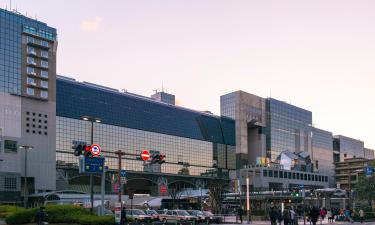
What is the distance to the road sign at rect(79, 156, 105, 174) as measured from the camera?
4503 centimetres

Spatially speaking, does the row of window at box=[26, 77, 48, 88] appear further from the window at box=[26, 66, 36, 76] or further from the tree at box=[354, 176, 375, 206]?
the tree at box=[354, 176, 375, 206]

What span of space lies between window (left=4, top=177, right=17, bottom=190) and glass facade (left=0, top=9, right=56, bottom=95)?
20.5 meters

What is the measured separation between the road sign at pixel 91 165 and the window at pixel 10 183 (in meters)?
82.0

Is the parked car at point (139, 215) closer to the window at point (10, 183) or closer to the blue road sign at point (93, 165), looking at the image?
the blue road sign at point (93, 165)

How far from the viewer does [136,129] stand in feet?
557

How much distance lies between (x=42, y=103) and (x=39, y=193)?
22.5 meters

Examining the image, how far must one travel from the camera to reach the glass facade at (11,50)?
4769 inches

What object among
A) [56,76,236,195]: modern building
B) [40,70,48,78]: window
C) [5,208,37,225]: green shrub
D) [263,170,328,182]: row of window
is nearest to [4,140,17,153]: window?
[40,70,48,78]: window

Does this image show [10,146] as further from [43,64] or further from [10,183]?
[43,64]

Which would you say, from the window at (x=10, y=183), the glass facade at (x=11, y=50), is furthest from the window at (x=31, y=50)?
the window at (x=10, y=183)

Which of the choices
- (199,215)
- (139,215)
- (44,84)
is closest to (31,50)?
(44,84)

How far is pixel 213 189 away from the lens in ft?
332

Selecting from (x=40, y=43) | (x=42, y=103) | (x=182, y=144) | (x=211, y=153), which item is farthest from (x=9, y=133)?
(x=211, y=153)

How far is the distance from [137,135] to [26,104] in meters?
50.0
